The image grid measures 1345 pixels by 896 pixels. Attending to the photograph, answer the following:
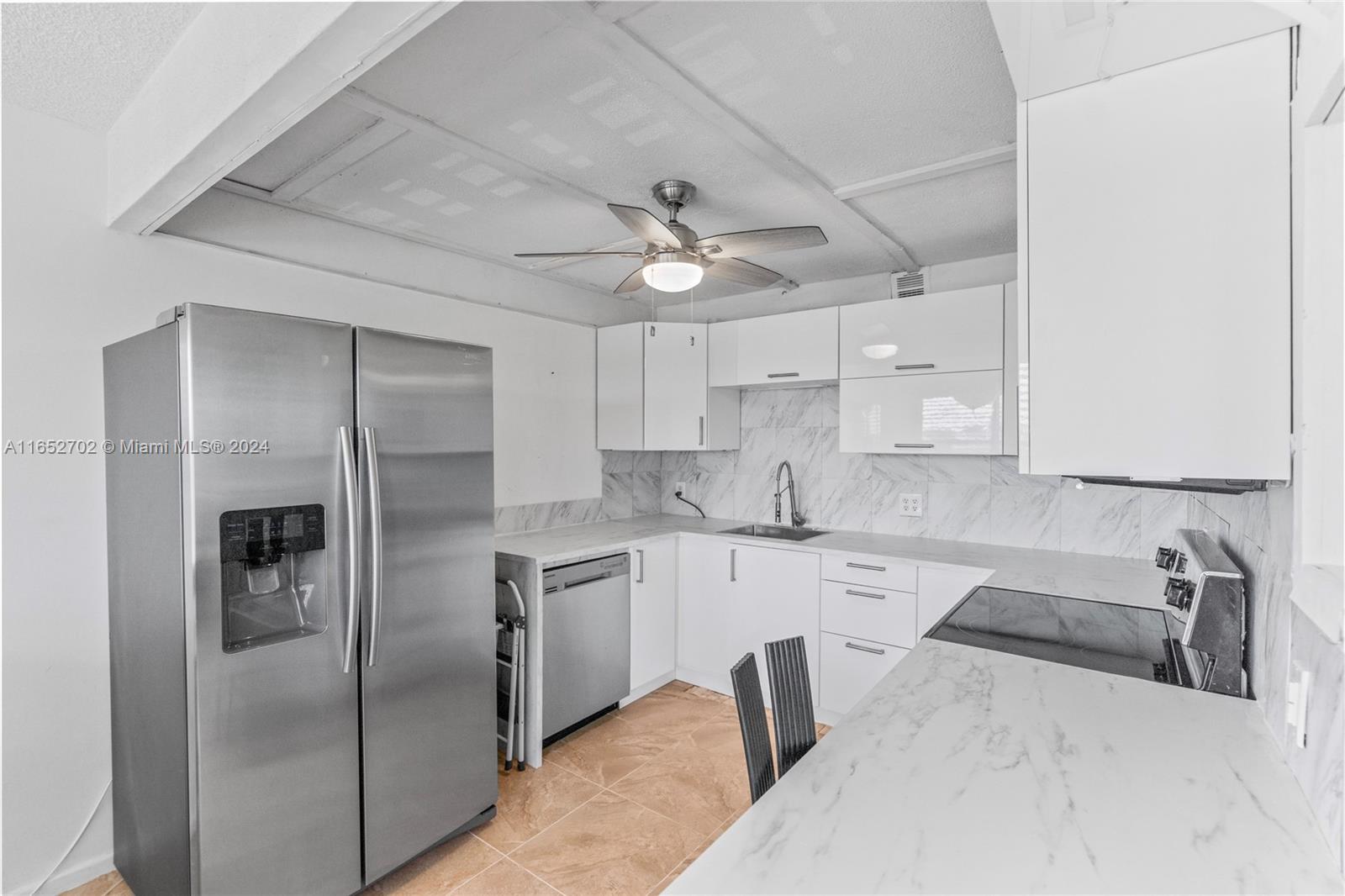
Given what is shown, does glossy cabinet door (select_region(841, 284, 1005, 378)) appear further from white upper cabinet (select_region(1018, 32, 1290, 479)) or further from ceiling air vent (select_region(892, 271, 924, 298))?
white upper cabinet (select_region(1018, 32, 1290, 479))

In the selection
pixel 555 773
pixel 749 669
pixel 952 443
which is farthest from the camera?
pixel 952 443

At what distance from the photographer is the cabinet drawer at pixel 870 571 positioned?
291 cm

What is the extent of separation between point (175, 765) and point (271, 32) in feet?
5.97

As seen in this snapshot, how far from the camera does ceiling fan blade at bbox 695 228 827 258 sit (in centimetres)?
Result: 218

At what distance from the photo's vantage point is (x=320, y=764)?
1871 mm

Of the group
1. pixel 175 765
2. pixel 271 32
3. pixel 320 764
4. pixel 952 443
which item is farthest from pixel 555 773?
pixel 271 32

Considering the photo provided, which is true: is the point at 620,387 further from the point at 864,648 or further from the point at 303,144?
the point at 303,144

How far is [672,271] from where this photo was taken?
2.32 metres

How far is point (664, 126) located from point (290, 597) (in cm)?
179

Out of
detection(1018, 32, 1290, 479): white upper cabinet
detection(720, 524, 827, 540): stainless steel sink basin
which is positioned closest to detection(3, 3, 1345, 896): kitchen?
detection(1018, 32, 1290, 479): white upper cabinet

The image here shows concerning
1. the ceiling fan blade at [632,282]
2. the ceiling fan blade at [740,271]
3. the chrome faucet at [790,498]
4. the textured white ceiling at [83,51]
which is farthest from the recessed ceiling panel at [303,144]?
the chrome faucet at [790,498]

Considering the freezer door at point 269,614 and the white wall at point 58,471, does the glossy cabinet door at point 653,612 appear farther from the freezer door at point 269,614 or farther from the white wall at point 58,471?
the white wall at point 58,471

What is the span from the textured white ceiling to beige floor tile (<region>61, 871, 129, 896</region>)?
7.99 ft

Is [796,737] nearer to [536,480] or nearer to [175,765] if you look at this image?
[175,765]
